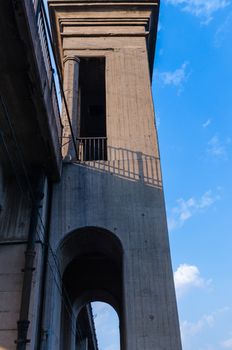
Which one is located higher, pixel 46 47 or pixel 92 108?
pixel 92 108

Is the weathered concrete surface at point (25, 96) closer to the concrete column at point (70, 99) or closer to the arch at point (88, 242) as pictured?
the concrete column at point (70, 99)

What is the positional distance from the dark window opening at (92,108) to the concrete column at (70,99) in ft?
1.51

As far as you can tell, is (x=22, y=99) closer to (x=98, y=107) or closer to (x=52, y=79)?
(x=52, y=79)

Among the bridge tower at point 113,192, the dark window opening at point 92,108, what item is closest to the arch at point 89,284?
the bridge tower at point 113,192

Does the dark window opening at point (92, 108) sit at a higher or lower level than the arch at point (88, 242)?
higher

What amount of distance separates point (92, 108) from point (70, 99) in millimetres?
3932

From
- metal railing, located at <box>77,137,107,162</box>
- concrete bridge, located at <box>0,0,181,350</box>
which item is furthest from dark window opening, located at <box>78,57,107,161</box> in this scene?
concrete bridge, located at <box>0,0,181,350</box>

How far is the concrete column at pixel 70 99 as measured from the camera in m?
11.0

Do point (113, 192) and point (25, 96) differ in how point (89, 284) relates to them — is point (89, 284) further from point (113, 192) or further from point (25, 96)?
point (25, 96)

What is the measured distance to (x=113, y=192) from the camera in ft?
32.3

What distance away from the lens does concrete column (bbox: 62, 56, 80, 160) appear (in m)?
11.0

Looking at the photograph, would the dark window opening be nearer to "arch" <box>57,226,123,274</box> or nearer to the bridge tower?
the bridge tower

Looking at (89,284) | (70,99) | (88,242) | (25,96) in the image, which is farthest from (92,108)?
(25,96)

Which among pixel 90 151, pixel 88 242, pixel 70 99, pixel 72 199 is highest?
pixel 70 99
